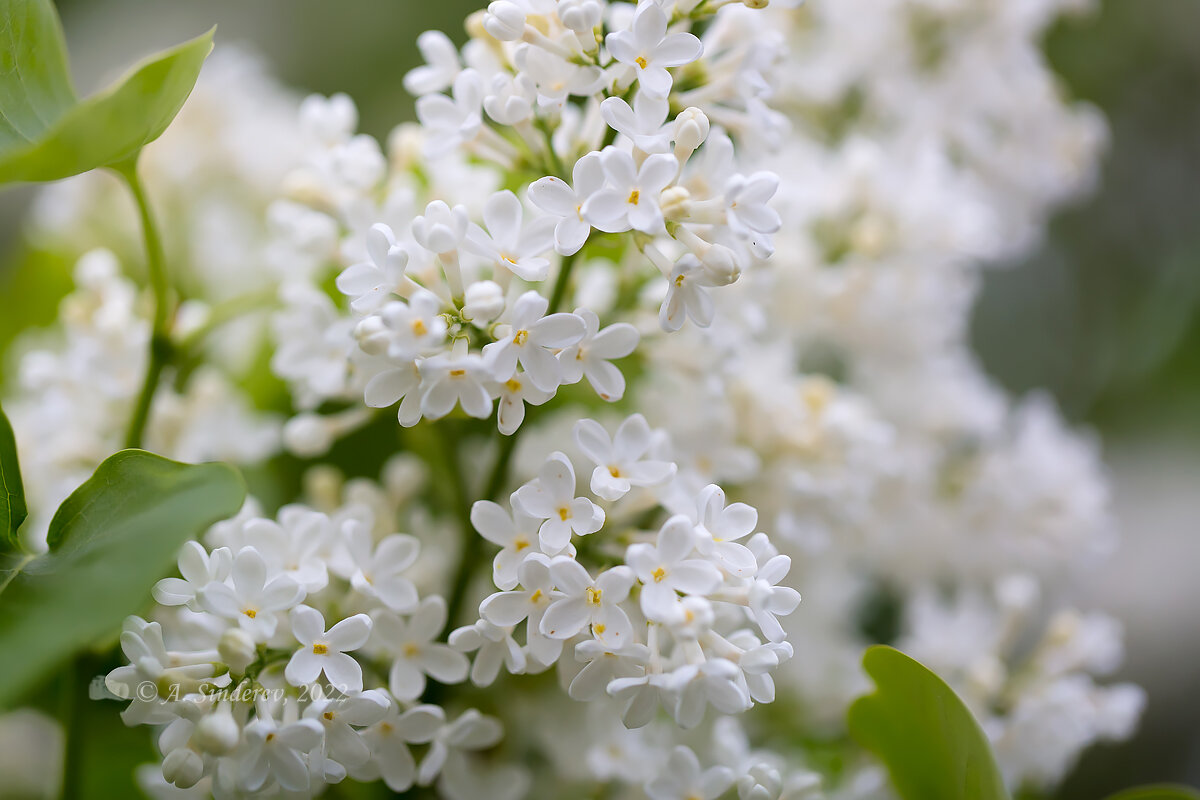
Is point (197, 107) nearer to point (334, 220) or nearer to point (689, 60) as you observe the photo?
point (334, 220)

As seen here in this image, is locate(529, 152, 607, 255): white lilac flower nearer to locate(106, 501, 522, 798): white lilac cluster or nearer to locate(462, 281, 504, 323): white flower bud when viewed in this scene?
locate(462, 281, 504, 323): white flower bud

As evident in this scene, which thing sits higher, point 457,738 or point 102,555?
point 102,555

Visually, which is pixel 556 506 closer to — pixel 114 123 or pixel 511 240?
pixel 511 240

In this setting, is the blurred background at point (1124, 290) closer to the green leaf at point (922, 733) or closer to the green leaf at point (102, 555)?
the green leaf at point (922, 733)

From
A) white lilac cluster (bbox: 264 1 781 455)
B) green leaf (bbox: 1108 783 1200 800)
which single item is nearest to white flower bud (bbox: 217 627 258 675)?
white lilac cluster (bbox: 264 1 781 455)

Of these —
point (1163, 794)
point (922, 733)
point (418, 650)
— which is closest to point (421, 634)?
point (418, 650)

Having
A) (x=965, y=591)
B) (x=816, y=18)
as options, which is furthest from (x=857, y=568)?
(x=816, y=18)
